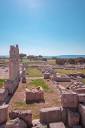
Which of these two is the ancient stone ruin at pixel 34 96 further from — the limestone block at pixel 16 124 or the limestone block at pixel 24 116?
the limestone block at pixel 16 124

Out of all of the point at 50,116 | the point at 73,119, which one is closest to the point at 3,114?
the point at 50,116

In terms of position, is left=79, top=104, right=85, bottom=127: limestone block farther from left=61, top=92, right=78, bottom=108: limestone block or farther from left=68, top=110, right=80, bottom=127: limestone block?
left=61, top=92, right=78, bottom=108: limestone block

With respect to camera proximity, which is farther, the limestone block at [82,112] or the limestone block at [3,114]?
the limestone block at [3,114]

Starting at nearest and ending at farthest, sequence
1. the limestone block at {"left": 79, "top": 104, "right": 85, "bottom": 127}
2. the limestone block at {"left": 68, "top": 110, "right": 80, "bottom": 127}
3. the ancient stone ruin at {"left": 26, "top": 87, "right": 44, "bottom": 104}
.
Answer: the limestone block at {"left": 79, "top": 104, "right": 85, "bottom": 127} < the limestone block at {"left": 68, "top": 110, "right": 80, "bottom": 127} < the ancient stone ruin at {"left": 26, "top": 87, "right": 44, "bottom": 104}

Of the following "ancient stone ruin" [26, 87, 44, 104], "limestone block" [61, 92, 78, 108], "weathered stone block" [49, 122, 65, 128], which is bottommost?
"ancient stone ruin" [26, 87, 44, 104]

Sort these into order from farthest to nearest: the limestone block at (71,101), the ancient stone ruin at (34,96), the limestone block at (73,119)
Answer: the ancient stone ruin at (34,96)
the limestone block at (71,101)
the limestone block at (73,119)

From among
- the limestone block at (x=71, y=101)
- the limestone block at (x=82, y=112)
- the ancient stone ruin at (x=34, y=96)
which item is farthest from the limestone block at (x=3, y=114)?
the ancient stone ruin at (x=34, y=96)

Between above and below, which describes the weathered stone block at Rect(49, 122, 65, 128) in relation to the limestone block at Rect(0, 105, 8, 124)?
below

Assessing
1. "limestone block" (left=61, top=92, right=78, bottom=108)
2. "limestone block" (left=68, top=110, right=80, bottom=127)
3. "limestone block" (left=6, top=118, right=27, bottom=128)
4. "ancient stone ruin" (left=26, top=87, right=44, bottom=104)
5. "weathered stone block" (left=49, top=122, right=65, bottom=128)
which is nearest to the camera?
"limestone block" (left=6, top=118, right=27, bottom=128)

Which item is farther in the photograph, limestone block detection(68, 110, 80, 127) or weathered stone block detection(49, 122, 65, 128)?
limestone block detection(68, 110, 80, 127)

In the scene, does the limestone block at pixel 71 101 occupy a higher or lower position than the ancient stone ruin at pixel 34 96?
higher

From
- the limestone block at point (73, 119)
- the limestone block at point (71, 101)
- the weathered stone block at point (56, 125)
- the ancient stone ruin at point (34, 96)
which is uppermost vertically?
the limestone block at point (71, 101)

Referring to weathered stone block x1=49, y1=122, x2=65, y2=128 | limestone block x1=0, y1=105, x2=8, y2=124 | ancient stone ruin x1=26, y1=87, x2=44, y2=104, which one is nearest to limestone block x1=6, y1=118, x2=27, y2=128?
limestone block x1=0, y1=105, x2=8, y2=124

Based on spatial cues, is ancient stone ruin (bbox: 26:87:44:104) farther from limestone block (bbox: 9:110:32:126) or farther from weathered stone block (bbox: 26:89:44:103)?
limestone block (bbox: 9:110:32:126)
